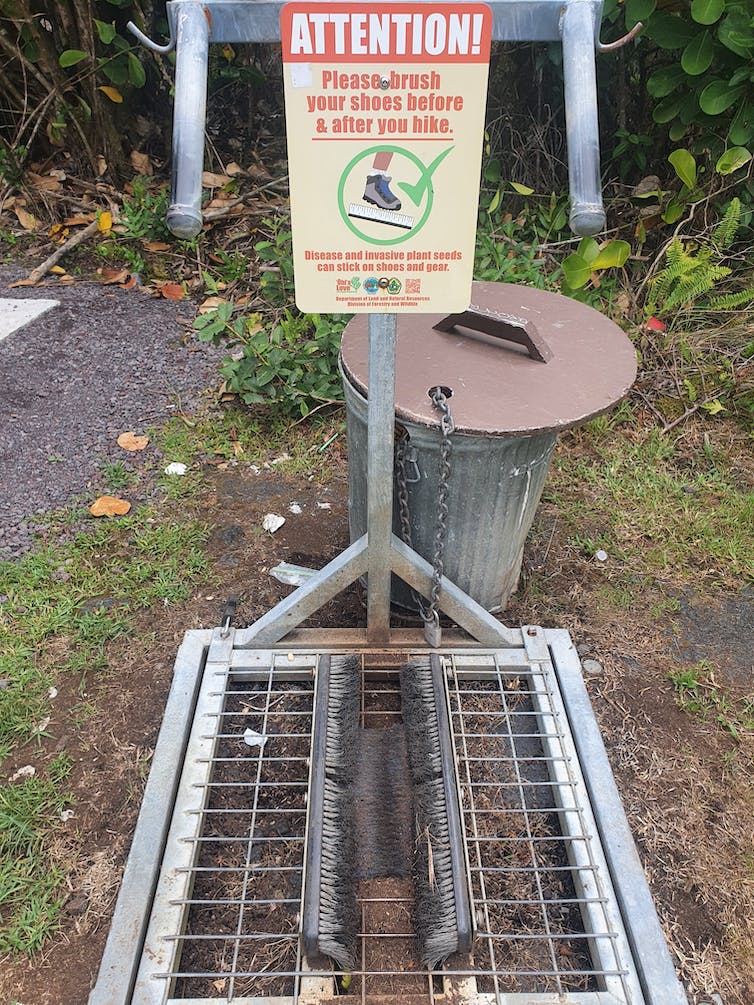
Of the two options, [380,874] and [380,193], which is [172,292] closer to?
[380,193]

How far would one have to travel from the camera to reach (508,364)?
2172mm

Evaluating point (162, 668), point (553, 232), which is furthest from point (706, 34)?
point (162, 668)

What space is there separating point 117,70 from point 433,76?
423 cm

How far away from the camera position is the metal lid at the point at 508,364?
6.42ft

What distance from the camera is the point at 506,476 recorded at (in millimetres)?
2145

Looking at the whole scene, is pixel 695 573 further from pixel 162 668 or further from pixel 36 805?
pixel 36 805

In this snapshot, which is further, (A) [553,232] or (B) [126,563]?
(A) [553,232]

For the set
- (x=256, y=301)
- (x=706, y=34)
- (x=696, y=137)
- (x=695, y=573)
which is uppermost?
(x=706, y=34)

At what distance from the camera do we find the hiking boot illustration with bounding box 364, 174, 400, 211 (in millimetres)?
1506

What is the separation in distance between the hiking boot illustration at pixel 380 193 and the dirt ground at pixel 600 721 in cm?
157

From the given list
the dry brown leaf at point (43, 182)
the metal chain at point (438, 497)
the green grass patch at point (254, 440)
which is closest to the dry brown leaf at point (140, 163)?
the dry brown leaf at point (43, 182)

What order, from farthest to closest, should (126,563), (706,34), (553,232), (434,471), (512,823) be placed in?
(553,232) < (706,34) < (126,563) < (434,471) < (512,823)

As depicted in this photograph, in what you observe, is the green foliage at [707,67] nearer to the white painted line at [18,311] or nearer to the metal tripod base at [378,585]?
the metal tripod base at [378,585]

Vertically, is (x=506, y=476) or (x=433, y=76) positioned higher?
(x=433, y=76)
